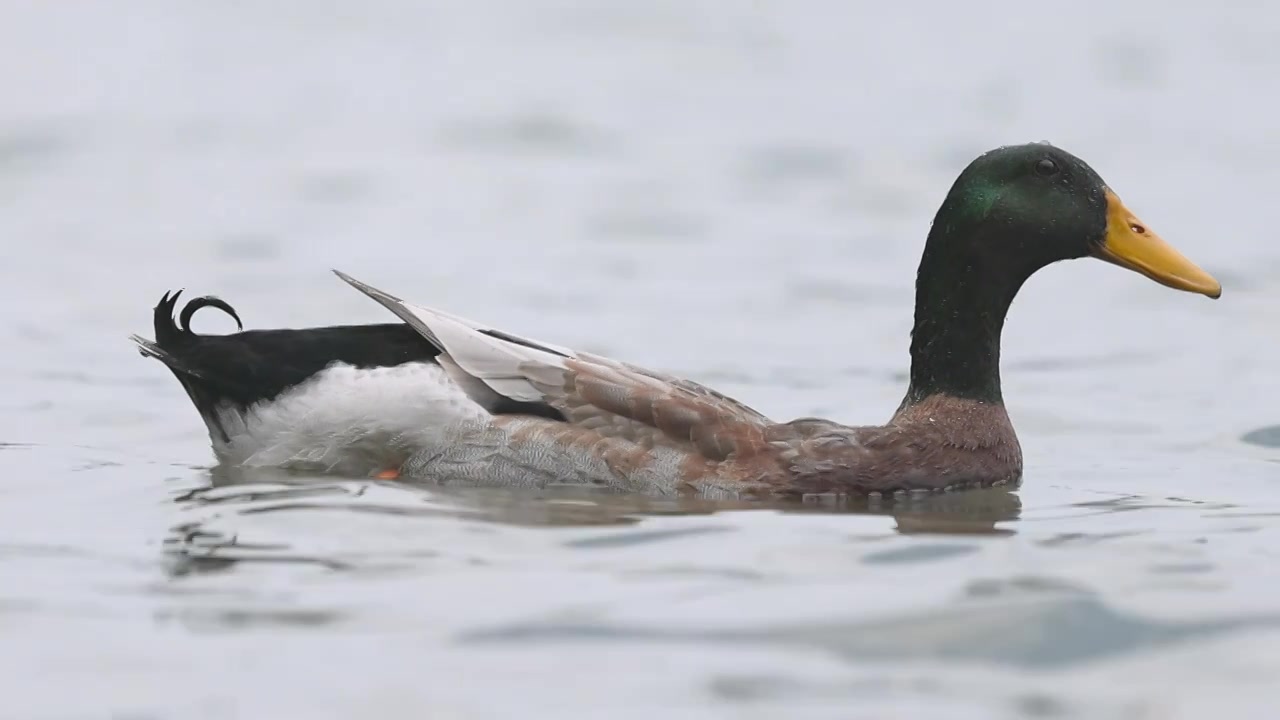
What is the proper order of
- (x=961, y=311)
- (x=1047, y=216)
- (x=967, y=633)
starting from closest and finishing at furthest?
(x=967, y=633) < (x=1047, y=216) < (x=961, y=311)

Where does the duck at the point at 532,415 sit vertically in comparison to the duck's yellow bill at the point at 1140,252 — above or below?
below

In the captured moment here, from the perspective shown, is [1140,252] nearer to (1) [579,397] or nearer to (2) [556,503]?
(1) [579,397]

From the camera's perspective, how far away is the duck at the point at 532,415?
877 cm

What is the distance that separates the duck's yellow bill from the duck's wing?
1738 mm

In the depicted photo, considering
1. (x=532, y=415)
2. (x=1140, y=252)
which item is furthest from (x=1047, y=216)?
(x=532, y=415)

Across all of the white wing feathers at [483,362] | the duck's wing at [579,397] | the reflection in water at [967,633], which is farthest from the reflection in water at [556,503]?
the reflection in water at [967,633]

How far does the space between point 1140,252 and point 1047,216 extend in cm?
42

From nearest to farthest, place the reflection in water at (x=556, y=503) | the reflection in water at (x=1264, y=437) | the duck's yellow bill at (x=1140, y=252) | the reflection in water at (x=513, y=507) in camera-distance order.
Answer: the reflection in water at (x=513, y=507), the reflection in water at (x=556, y=503), the duck's yellow bill at (x=1140, y=252), the reflection in water at (x=1264, y=437)

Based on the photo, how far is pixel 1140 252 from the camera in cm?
934

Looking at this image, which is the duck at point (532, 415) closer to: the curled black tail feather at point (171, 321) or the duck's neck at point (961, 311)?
the curled black tail feather at point (171, 321)

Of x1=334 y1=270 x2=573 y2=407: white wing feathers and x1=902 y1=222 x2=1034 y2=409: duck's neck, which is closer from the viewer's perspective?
x1=334 y1=270 x2=573 y2=407: white wing feathers

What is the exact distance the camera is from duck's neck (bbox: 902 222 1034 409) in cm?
941

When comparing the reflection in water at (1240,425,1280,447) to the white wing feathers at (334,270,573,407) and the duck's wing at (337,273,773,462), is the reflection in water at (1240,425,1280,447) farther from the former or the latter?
the white wing feathers at (334,270,573,407)

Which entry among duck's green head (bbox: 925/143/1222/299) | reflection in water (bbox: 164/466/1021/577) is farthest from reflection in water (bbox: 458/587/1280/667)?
duck's green head (bbox: 925/143/1222/299)
